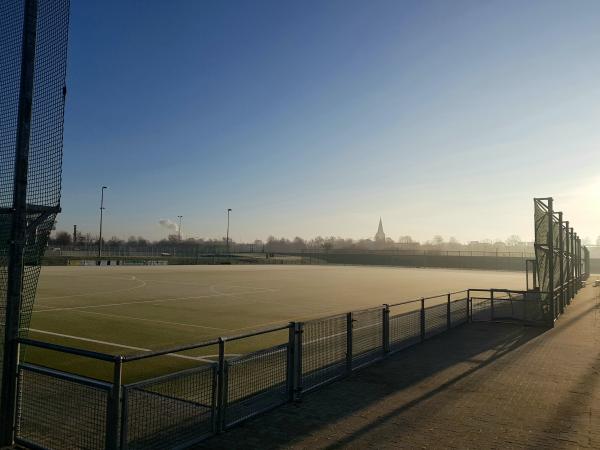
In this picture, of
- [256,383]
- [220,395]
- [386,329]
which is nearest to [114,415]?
[220,395]

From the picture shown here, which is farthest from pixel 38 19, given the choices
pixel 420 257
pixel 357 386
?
pixel 420 257

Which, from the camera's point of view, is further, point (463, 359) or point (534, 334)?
point (534, 334)

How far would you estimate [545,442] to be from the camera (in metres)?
6.19

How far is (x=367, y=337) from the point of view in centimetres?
1073

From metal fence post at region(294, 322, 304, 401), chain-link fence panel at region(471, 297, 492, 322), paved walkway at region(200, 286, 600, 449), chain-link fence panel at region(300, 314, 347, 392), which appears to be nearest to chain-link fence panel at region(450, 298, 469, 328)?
chain-link fence panel at region(471, 297, 492, 322)

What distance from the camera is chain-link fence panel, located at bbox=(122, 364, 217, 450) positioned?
213 inches

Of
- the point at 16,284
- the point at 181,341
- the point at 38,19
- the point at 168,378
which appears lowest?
the point at 181,341

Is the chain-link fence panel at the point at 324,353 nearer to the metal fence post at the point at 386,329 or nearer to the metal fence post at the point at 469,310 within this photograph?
the metal fence post at the point at 386,329

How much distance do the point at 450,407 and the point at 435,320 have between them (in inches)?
282

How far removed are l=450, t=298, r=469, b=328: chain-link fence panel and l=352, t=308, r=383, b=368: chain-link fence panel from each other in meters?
6.00

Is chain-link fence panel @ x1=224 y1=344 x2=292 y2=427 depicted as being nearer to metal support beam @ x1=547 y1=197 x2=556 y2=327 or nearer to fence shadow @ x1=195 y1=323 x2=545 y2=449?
fence shadow @ x1=195 y1=323 x2=545 y2=449

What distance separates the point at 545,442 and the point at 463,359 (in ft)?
16.4

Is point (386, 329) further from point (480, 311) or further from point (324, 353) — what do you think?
point (480, 311)

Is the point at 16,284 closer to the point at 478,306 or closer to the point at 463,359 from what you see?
the point at 463,359
